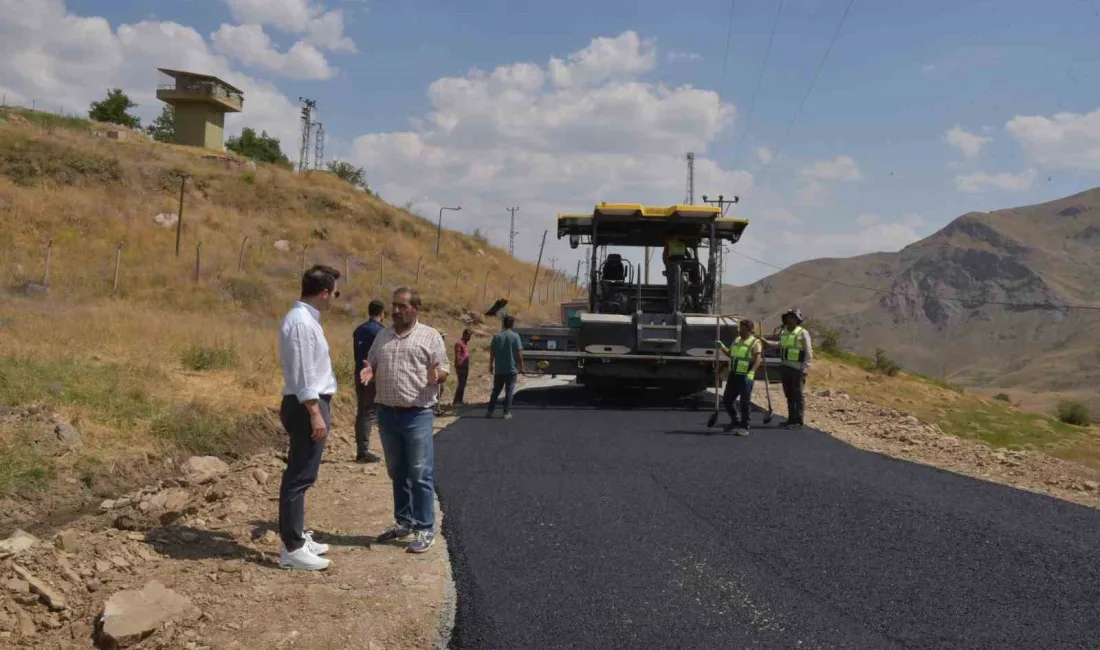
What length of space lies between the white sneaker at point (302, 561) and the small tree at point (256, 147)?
6288 centimetres

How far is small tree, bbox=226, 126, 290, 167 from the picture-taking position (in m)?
65.1

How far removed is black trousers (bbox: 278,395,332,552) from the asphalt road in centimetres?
100

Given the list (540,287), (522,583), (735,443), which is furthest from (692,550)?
(540,287)

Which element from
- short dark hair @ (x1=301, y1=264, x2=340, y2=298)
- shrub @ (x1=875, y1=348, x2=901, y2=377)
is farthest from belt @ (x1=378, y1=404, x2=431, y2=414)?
shrub @ (x1=875, y1=348, x2=901, y2=377)

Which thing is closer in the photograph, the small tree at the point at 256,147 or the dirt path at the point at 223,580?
the dirt path at the point at 223,580

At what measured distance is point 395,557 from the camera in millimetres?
5469

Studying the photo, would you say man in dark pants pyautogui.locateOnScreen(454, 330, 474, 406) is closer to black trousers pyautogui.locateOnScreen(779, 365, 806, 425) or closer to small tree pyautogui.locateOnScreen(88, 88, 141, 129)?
black trousers pyautogui.locateOnScreen(779, 365, 806, 425)

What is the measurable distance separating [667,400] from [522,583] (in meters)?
9.94

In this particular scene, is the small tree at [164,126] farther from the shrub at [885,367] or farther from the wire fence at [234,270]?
the shrub at [885,367]

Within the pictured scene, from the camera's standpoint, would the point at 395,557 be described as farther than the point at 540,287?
No

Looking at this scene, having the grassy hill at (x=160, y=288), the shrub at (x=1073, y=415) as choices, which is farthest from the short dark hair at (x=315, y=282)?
the shrub at (x=1073, y=415)

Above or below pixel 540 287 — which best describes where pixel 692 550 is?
below

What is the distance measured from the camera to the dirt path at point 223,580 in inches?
163

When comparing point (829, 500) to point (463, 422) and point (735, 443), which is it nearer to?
point (735, 443)
